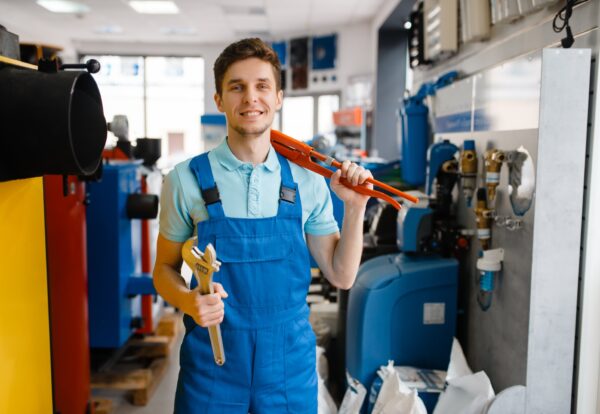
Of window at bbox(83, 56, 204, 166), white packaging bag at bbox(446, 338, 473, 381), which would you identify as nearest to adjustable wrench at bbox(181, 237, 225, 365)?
white packaging bag at bbox(446, 338, 473, 381)

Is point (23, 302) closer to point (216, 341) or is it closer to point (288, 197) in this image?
point (216, 341)

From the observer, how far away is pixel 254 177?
4.99 feet

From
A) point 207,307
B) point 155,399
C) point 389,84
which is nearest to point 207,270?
point 207,307

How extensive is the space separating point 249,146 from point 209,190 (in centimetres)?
18

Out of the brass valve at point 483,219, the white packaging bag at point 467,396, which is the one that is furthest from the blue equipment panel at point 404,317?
the white packaging bag at point 467,396

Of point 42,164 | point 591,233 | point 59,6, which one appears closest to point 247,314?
point 42,164

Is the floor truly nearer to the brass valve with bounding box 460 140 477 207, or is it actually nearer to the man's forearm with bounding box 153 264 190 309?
the man's forearm with bounding box 153 264 190 309

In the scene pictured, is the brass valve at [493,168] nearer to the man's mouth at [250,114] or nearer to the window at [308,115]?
the man's mouth at [250,114]

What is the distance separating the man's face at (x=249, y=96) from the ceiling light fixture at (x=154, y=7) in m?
6.82

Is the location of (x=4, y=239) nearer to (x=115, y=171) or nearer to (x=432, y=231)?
(x=115, y=171)

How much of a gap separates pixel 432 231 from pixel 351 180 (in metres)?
1.46

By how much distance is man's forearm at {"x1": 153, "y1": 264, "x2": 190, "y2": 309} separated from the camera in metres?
1.42

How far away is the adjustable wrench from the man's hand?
1.30 ft

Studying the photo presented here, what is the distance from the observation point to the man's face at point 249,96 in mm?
1470
